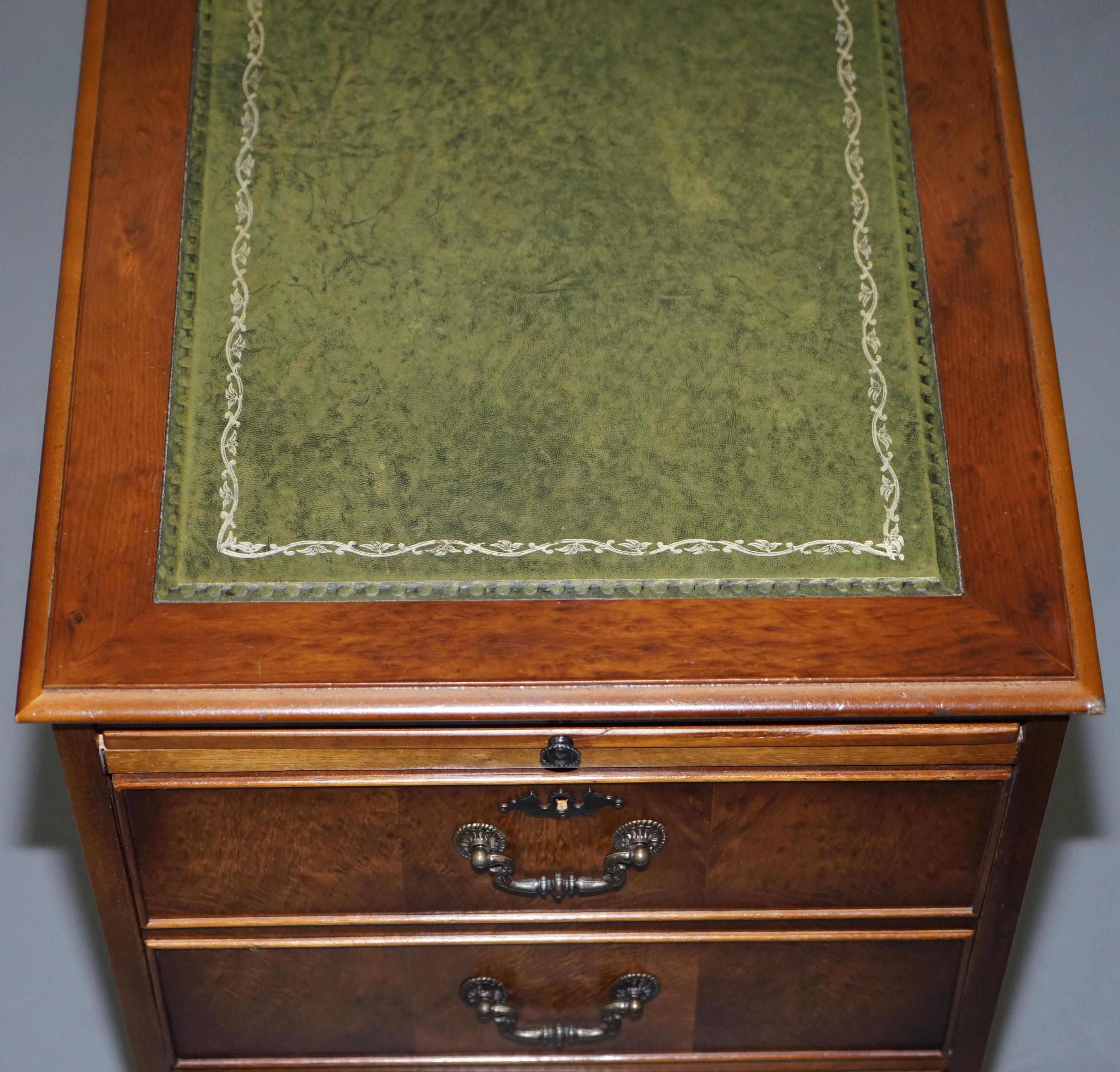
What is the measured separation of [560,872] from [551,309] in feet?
1.89

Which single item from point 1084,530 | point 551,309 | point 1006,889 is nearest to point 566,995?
point 1006,889

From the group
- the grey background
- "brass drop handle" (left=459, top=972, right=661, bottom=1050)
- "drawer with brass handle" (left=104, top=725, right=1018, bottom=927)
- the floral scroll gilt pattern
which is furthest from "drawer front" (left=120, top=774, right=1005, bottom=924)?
the grey background

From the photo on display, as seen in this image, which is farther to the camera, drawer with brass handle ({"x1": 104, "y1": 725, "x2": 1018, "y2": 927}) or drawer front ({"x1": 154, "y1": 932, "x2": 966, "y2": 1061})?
drawer front ({"x1": 154, "y1": 932, "x2": 966, "y2": 1061})

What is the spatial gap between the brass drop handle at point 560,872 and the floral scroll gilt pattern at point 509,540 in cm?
28

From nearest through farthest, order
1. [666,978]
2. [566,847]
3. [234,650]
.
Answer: [234,650]
[566,847]
[666,978]

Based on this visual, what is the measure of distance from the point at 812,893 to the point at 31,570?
0.84 meters

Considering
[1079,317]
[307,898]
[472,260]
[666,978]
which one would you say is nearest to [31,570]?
[307,898]

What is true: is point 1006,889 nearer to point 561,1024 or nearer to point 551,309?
point 561,1024

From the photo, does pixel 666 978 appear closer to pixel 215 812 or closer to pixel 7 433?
pixel 215 812

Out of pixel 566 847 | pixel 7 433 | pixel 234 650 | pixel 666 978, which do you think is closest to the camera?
pixel 234 650

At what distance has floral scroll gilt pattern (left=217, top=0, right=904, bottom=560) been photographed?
1.43 metres

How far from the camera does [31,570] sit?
140cm

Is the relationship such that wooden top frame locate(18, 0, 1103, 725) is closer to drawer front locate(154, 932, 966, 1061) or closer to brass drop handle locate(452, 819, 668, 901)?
brass drop handle locate(452, 819, 668, 901)

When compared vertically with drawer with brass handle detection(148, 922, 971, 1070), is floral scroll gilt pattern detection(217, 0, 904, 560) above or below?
above
